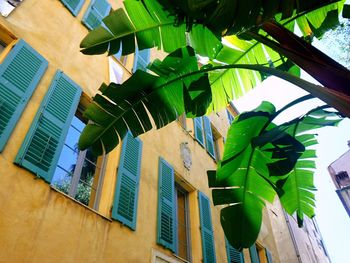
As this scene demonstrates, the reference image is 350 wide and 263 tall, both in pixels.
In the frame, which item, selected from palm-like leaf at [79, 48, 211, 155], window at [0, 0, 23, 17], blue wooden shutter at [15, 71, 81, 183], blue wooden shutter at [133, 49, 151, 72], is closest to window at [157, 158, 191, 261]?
blue wooden shutter at [15, 71, 81, 183]

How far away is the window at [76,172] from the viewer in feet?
13.5

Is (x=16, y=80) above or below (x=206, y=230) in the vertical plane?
above

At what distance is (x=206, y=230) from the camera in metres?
6.08

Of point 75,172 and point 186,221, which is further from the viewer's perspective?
point 186,221

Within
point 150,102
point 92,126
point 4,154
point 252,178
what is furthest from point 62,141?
point 252,178

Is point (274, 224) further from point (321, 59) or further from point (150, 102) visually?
point (321, 59)

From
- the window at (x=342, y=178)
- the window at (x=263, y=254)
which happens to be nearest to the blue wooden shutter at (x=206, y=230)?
the window at (x=263, y=254)

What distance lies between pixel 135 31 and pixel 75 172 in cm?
236

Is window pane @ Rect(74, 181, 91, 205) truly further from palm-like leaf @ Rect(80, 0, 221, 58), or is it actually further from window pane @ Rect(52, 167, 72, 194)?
palm-like leaf @ Rect(80, 0, 221, 58)

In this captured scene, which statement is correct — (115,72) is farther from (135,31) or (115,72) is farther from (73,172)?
(135,31)

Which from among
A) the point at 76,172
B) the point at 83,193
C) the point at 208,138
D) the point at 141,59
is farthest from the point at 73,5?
the point at 208,138

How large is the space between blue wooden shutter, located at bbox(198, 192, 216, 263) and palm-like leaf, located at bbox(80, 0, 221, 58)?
4096 mm

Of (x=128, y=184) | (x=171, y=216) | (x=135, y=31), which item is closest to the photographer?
(x=135, y=31)

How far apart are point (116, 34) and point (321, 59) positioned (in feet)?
5.44
